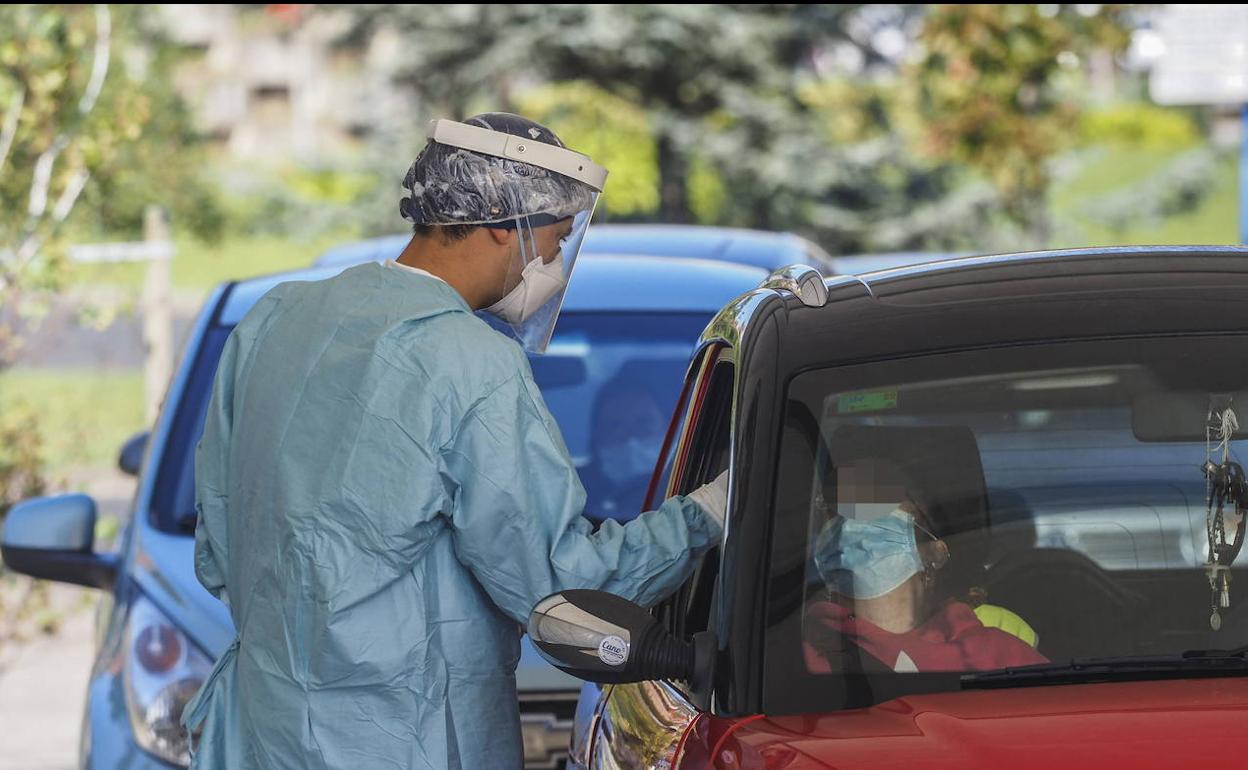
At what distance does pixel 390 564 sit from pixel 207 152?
2861 cm

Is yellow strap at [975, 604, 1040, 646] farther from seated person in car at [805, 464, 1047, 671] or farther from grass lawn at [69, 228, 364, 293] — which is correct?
grass lawn at [69, 228, 364, 293]

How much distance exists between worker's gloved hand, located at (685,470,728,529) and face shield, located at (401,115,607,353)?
460 mm

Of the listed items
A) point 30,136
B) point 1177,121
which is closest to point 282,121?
point 1177,121

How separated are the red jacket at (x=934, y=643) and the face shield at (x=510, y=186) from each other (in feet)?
2.45

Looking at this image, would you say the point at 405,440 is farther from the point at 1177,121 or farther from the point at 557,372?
the point at 1177,121

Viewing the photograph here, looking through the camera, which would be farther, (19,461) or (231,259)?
(231,259)

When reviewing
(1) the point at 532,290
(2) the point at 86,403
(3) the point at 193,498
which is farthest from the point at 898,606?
(2) the point at 86,403

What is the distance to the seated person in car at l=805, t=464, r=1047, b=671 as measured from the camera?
264 cm

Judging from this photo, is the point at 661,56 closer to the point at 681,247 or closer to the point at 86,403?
the point at 86,403

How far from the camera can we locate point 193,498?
5.04 meters

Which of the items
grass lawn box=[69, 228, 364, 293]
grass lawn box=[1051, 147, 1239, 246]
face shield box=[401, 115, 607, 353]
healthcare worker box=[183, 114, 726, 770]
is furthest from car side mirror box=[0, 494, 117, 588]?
grass lawn box=[69, 228, 364, 293]

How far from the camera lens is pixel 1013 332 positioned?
109 inches

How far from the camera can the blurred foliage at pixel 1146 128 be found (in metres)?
41.5

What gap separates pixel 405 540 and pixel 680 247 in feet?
14.5
